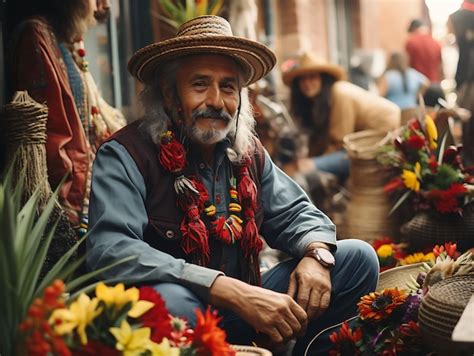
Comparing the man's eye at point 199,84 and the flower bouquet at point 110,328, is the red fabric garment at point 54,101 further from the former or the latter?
the flower bouquet at point 110,328

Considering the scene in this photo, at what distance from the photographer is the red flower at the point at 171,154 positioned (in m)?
3.51

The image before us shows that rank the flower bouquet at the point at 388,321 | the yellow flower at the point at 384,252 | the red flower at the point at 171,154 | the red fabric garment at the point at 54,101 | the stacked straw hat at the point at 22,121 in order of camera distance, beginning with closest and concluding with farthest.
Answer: the flower bouquet at the point at 388,321, the red flower at the point at 171,154, the stacked straw hat at the point at 22,121, the red fabric garment at the point at 54,101, the yellow flower at the point at 384,252

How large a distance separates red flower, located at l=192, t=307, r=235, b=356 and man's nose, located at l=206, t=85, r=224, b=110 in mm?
1250

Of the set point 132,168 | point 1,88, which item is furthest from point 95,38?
point 132,168

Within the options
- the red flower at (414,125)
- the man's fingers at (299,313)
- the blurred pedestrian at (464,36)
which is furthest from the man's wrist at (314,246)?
the blurred pedestrian at (464,36)

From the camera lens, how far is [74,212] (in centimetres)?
416

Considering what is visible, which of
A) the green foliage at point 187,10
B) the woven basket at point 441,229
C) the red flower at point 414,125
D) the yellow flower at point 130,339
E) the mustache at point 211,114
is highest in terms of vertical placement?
the green foliage at point 187,10

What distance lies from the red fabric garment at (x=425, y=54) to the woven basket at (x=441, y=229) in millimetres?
7755

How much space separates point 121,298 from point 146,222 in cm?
91

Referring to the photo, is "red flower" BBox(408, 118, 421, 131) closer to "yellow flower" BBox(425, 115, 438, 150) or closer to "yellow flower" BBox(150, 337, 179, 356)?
"yellow flower" BBox(425, 115, 438, 150)

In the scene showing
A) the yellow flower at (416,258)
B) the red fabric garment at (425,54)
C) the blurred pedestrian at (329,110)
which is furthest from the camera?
the red fabric garment at (425,54)

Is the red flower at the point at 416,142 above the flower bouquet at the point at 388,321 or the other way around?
above

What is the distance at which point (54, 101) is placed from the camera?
412cm

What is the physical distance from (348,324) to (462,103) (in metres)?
4.30
